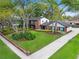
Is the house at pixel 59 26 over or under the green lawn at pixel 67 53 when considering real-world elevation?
over

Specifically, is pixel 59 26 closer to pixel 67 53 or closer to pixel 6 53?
pixel 67 53

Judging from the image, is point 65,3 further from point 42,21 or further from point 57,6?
point 42,21

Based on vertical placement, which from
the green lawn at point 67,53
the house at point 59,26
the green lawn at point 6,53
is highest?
the house at point 59,26

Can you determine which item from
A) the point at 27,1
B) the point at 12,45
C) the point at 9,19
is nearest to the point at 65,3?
the point at 27,1

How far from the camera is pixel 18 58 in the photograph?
26078mm

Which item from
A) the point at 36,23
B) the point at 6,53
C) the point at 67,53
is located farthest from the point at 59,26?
the point at 6,53

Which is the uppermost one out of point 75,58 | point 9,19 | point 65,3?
point 65,3

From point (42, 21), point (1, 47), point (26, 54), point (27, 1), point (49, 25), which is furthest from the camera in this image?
point (42, 21)

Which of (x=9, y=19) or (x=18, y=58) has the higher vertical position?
(x=9, y=19)

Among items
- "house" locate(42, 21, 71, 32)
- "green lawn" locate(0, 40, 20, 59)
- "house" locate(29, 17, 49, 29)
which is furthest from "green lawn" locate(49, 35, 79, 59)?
"house" locate(29, 17, 49, 29)

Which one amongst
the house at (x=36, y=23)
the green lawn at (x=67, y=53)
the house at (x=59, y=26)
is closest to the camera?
the green lawn at (x=67, y=53)

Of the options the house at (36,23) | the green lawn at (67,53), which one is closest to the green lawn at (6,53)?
the green lawn at (67,53)

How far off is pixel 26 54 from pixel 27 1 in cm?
1850

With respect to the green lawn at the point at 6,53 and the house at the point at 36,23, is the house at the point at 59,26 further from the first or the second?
the green lawn at the point at 6,53
